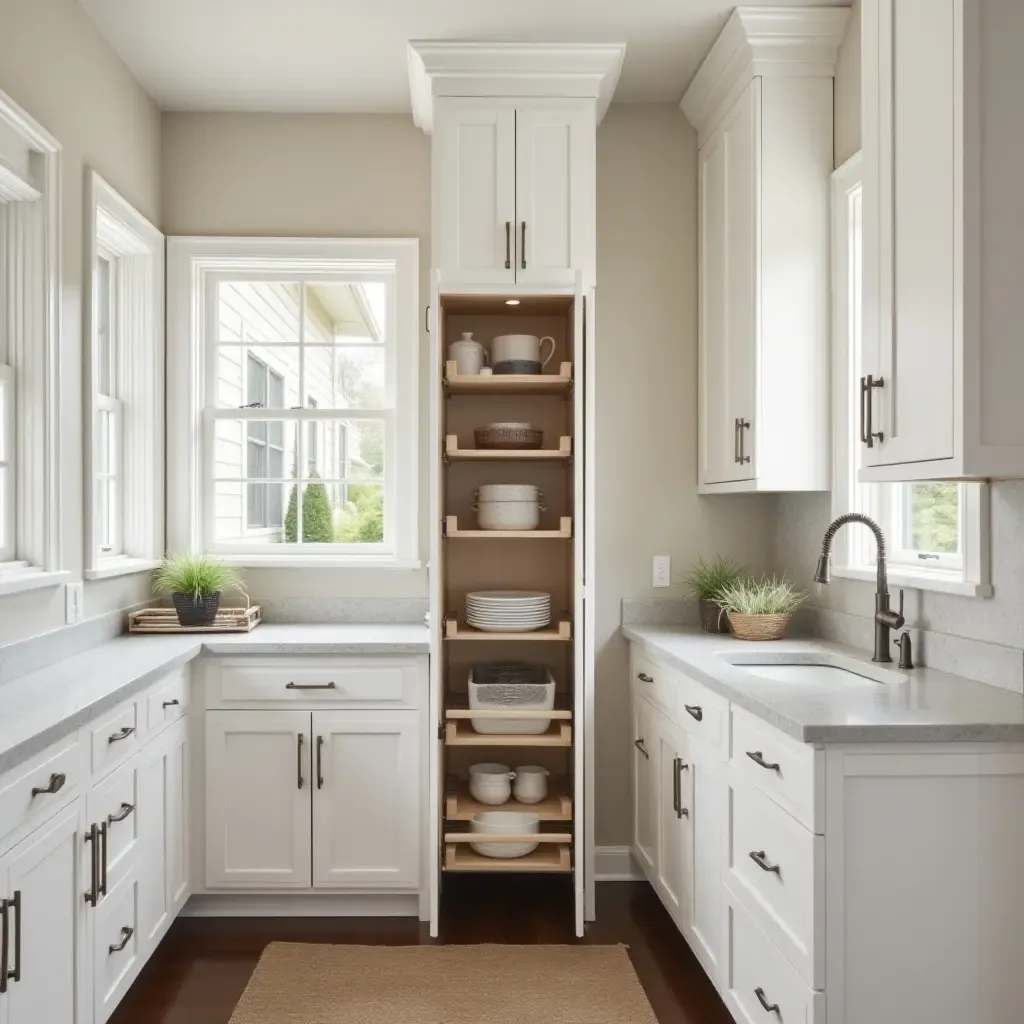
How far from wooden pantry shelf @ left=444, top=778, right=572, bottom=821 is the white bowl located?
0.02m

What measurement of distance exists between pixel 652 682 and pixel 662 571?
1.71 ft

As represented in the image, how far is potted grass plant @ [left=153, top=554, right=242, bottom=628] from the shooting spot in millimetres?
3006

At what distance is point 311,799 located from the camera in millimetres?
2799

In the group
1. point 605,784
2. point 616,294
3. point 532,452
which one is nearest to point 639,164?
point 616,294

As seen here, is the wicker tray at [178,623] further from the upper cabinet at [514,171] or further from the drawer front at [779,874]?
the drawer front at [779,874]

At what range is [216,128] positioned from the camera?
328 cm

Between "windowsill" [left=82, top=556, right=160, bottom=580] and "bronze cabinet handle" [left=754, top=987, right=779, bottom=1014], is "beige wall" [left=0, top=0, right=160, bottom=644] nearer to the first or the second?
"windowsill" [left=82, top=556, right=160, bottom=580]

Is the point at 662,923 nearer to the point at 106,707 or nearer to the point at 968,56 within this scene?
the point at 106,707

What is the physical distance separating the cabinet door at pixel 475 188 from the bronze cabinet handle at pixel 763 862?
1872 mm

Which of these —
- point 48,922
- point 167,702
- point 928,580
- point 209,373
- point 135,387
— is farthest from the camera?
point 209,373

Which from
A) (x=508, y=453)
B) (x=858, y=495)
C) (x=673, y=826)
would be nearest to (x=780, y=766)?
(x=673, y=826)

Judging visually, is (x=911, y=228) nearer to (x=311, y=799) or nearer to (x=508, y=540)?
(x=508, y=540)

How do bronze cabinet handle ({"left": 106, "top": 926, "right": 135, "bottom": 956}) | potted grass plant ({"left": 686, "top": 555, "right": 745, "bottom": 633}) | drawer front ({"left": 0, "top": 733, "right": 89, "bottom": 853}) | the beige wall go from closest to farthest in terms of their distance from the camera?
drawer front ({"left": 0, "top": 733, "right": 89, "bottom": 853}), bronze cabinet handle ({"left": 106, "top": 926, "right": 135, "bottom": 956}), the beige wall, potted grass plant ({"left": 686, "top": 555, "right": 745, "bottom": 633})

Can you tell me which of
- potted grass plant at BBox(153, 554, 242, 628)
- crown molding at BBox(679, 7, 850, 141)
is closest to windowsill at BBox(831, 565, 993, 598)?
crown molding at BBox(679, 7, 850, 141)
